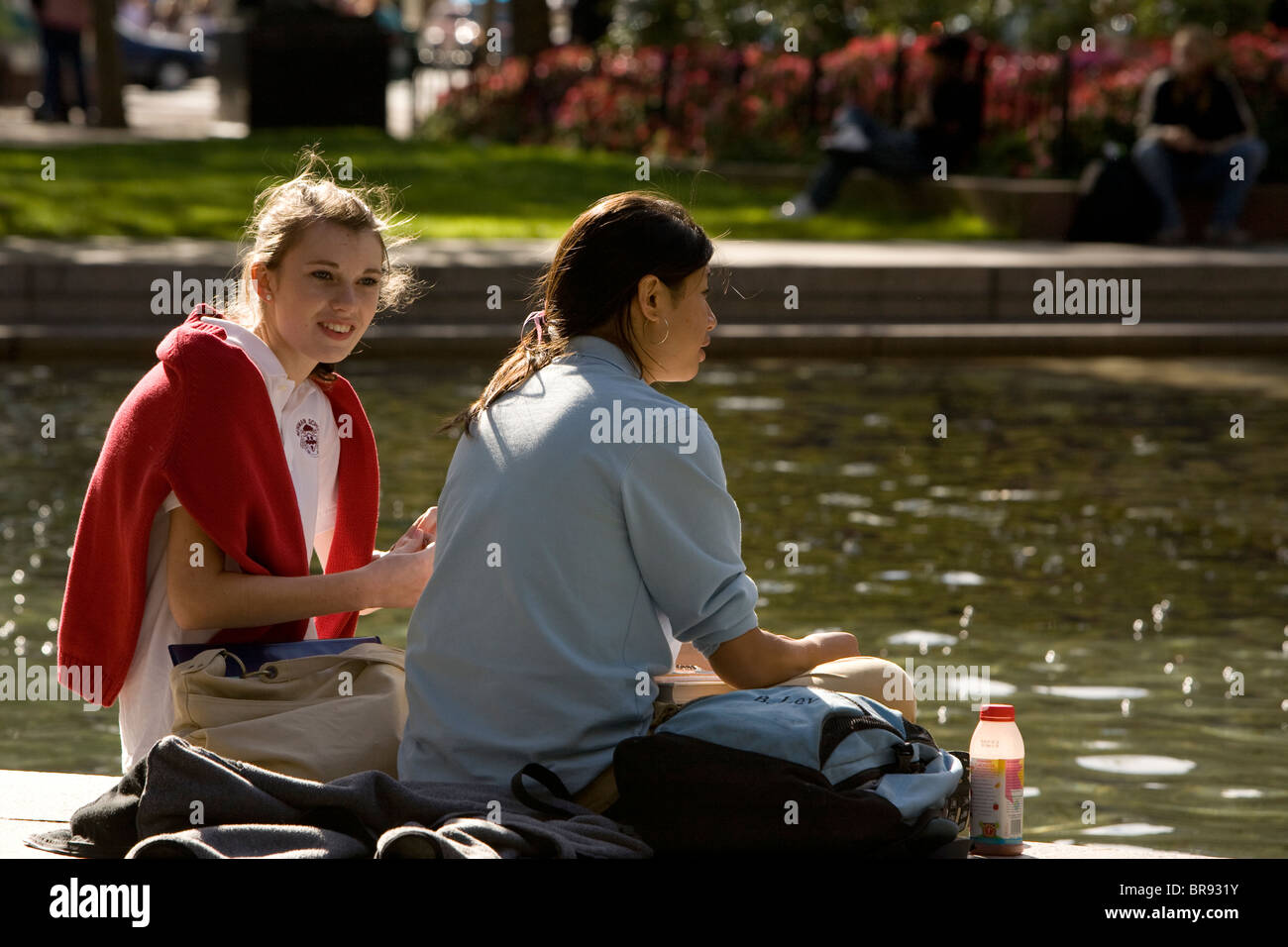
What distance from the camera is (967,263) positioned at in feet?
43.9

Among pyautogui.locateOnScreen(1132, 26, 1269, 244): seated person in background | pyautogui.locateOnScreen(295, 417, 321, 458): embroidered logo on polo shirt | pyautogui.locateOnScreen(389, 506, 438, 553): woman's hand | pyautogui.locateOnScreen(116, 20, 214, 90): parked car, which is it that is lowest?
pyautogui.locateOnScreen(389, 506, 438, 553): woman's hand

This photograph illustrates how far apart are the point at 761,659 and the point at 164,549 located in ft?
3.89

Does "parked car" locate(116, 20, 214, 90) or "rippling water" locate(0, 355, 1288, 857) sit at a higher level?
"parked car" locate(116, 20, 214, 90)

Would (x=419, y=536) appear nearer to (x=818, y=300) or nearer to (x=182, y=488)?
(x=182, y=488)

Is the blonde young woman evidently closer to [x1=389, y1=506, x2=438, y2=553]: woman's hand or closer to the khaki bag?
[x1=389, y1=506, x2=438, y2=553]: woman's hand

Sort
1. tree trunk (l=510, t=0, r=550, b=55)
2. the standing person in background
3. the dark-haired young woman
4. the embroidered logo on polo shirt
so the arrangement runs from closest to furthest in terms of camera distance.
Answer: the dark-haired young woman → the embroidered logo on polo shirt → the standing person in background → tree trunk (l=510, t=0, r=550, b=55)

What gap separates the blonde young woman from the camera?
394 centimetres

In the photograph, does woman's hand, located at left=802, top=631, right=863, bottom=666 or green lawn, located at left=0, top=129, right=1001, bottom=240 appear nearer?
woman's hand, located at left=802, top=631, right=863, bottom=666

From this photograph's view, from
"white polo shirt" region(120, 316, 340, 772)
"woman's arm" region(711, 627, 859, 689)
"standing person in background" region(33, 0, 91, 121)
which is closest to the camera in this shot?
"woman's arm" region(711, 627, 859, 689)

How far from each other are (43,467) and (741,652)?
19.7ft

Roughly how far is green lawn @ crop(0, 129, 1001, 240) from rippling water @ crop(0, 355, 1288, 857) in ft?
9.60

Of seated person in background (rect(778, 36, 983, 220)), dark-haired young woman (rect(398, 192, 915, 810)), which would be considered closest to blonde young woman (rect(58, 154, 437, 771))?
dark-haired young woman (rect(398, 192, 915, 810))

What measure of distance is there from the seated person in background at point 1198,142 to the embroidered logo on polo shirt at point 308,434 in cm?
1220
